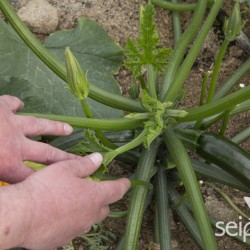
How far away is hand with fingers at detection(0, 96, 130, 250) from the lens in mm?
1069

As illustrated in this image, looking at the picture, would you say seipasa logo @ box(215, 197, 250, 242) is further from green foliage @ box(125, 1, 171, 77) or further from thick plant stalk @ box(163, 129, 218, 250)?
green foliage @ box(125, 1, 171, 77)

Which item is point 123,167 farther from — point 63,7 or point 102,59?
point 63,7

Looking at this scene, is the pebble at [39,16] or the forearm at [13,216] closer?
the forearm at [13,216]

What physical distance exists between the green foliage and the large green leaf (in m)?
0.40

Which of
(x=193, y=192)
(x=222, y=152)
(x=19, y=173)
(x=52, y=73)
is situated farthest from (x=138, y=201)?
(x=52, y=73)

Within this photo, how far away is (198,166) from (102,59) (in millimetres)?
569

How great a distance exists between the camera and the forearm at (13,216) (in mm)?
1035

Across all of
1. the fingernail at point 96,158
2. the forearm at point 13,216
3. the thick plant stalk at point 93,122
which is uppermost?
the thick plant stalk at point 93,122

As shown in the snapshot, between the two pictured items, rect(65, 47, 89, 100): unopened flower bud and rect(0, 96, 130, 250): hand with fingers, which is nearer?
rect(0, 96, 130, 250): hand with fingers

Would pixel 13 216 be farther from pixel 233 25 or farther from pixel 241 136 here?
pixel 241 136

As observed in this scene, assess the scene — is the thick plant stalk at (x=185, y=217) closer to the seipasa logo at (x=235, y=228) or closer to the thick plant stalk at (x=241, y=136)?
the seipasa logo at (x=235, y=228)

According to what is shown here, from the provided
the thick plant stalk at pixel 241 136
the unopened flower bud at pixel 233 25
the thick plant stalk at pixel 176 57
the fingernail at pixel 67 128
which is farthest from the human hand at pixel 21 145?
the thick plant stalk at pixel 241 136

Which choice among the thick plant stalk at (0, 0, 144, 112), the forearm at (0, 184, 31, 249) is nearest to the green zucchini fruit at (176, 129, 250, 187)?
the thick plant stalk at (0, 0, 144, 112)

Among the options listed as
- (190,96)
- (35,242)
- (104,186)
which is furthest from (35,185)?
(190,96)
